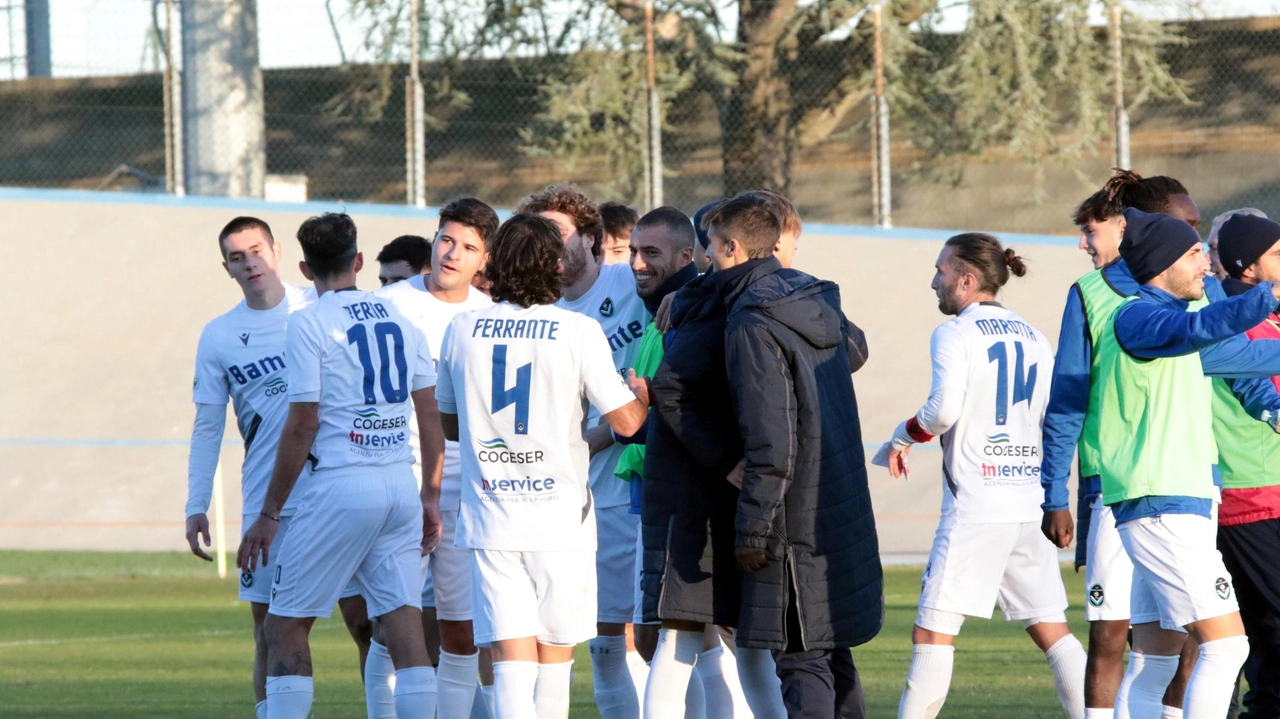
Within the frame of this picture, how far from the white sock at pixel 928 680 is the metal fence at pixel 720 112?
1316cm

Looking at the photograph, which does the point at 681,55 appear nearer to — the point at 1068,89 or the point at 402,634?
the point at 1068,89

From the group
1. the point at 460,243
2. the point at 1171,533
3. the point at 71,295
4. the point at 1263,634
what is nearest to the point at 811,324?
the point at 1171,533

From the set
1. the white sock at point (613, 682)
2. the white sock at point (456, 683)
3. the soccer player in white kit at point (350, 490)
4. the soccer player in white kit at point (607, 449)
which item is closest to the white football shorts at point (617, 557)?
the soccer player in white kit at point (607, 449)

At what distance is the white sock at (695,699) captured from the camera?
5922 millimetres

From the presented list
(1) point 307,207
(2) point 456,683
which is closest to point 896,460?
(2) point 456,683

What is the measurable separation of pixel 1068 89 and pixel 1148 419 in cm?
1515

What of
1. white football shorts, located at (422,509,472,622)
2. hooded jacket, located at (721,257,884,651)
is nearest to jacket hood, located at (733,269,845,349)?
hooded jacket, located at (721,257,884,651)

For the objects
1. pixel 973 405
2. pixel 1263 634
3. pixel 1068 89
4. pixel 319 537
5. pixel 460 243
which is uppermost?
pixel 1068 89

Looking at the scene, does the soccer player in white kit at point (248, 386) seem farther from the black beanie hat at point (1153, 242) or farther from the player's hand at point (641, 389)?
the black beanie hat at point (1153, 242)

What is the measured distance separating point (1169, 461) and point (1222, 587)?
0.45 metres

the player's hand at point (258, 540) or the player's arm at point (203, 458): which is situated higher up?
the player's arm at point (203, 458)

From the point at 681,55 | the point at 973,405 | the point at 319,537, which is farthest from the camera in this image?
the point at 681,55

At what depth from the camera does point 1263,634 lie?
→ 5965 millimetres

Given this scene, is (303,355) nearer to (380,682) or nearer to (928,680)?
(380,682)
